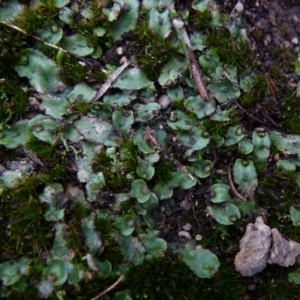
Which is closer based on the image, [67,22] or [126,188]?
[126,188]

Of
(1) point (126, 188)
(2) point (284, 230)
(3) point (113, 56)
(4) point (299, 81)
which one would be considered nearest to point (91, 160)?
(1) point (126, 188)

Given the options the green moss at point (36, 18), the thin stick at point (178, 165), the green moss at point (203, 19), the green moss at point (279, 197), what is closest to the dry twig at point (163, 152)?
the thin stick at point (178, 165)

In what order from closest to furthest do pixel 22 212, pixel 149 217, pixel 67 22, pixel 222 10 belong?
1. pixel 22 212
2. pixel 149 217
3. pixel 67 22
4. pixel 222 10

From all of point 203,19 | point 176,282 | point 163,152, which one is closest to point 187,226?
point 176,282

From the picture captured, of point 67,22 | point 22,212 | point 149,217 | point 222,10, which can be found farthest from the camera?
point 222,10

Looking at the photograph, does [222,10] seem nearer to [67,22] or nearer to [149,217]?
[67,22]

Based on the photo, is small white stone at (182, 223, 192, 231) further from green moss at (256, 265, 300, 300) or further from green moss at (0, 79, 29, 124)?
green moss at (0, 79, 29, 124)
